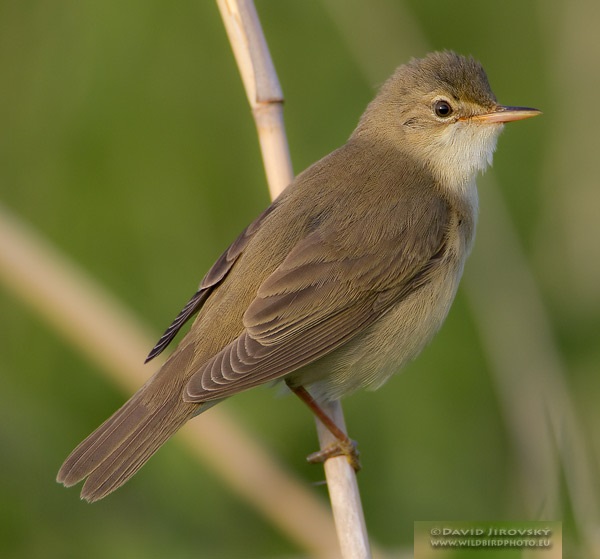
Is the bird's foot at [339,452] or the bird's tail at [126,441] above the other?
the bird's tail at [126,441]

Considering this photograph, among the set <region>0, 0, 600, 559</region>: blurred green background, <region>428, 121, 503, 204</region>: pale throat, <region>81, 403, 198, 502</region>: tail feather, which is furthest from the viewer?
<region>0, 0, 600, 559</region>: blurred green background

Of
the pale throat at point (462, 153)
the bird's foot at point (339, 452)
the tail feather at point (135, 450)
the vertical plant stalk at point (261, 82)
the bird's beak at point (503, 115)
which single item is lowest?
the bird's foot at point (339, 452)

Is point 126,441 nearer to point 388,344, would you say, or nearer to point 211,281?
point 211,281

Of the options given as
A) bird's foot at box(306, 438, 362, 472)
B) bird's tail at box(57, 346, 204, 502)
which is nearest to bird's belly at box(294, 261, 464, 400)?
bird's foot at box(306, 438, 362, 472)

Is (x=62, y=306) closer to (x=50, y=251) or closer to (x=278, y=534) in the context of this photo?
(x=50, y=251)

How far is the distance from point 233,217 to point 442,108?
1.40 m

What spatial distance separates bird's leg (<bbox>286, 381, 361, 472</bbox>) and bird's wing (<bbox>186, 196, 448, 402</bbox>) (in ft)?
1.23

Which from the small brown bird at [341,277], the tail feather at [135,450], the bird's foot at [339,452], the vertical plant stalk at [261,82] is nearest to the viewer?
the tail feather at [135,450]

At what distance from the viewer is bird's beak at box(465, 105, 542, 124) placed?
3584 mm

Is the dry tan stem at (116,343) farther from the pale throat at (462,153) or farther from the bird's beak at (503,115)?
the bird's beak at (503,115)

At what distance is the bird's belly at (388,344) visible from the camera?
3.46 metres

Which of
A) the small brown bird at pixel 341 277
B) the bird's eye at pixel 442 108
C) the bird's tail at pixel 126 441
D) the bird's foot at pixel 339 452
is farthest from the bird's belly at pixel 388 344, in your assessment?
the bird's eye at pixel 442 108

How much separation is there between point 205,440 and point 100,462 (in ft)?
2.20

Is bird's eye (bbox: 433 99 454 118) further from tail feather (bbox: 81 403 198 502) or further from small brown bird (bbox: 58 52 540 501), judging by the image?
tail feather (bbox: 81 403 198 502)
